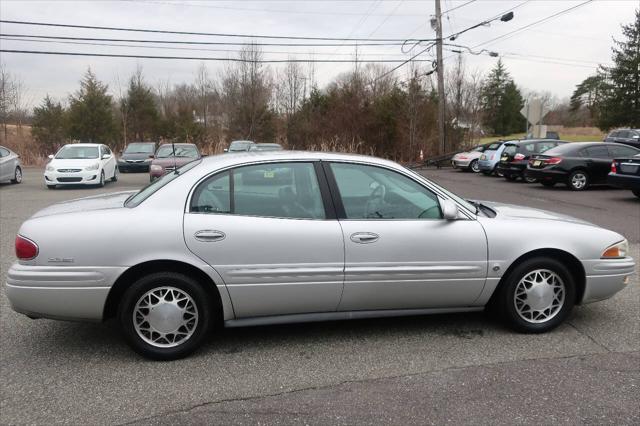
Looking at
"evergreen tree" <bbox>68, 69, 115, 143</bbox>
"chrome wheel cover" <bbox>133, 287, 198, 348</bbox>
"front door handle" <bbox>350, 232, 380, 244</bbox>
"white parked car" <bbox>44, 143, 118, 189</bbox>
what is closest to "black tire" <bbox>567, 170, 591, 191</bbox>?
"front door handle" <bbox>350, 232, 380, 244</bbox>

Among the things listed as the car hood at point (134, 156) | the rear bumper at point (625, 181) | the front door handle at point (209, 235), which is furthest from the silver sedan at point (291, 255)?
the car hood at point (134, 156)

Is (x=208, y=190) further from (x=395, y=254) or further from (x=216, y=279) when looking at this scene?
(x=395, y=254)

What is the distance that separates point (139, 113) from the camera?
128 ft

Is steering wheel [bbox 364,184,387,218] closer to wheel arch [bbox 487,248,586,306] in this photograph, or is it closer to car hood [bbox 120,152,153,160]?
wheel arch [bbox 487,248,586,306]

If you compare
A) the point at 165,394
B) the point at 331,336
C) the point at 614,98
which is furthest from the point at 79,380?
the point at 614,98

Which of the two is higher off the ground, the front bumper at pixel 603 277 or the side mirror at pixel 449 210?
the side mirror at pixel 449 210

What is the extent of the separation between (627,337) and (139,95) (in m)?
40.1

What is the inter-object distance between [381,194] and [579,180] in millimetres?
13772

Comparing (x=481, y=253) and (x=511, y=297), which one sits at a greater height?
(x=481, y=253)

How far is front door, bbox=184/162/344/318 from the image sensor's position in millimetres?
3533

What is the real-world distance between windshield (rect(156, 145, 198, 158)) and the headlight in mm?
15317

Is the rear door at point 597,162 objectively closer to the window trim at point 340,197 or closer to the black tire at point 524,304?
the black tire at point 524,304

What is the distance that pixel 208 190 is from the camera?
3672 mm

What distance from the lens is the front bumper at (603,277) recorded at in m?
4.09
